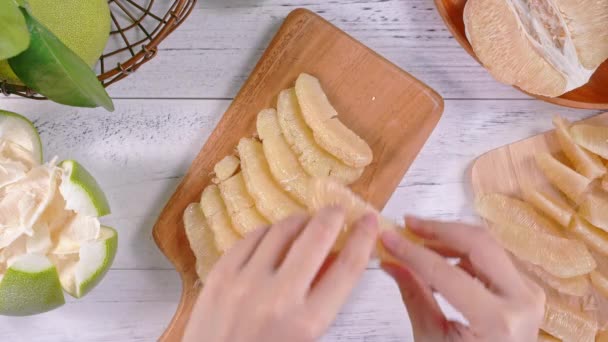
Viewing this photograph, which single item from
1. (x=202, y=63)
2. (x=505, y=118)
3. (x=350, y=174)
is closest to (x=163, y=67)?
(x=202, y=63)

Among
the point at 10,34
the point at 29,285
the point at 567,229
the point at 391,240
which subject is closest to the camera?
the point at 10,34

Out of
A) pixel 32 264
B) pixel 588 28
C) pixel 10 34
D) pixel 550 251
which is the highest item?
pixel 10 34

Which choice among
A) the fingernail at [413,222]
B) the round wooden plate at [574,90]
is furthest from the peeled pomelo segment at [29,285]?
the round wooden plate at [574,90]

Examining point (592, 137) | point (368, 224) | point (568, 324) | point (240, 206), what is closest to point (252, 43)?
point (240, 206)

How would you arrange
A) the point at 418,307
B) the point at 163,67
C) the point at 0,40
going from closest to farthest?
the point at 0,40, the point at 418,307, the point at 163,67

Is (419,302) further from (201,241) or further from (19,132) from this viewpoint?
(19,132)

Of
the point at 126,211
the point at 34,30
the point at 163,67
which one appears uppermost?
the point at 34,30

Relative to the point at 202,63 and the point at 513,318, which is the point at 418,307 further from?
the point at 202,63
